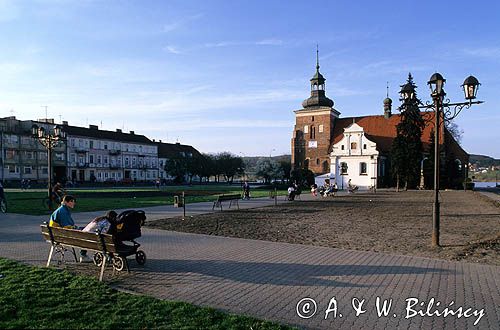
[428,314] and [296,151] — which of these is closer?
[428,314]

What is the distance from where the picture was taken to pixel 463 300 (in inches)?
236

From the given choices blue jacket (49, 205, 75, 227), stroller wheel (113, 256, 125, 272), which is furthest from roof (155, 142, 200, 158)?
stroller wheel (113, 256, 125, 272)

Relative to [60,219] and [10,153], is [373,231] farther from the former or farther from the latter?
[10,153]

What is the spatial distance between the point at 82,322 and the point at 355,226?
12.3m

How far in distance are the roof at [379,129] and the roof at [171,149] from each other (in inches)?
1862

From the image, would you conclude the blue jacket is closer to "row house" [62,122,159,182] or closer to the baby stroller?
the baby stroller

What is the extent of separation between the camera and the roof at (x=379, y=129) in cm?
6657

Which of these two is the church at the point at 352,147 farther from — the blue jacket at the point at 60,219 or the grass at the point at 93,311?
the grass at the point at 93,311

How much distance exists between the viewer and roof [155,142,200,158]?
329 feet

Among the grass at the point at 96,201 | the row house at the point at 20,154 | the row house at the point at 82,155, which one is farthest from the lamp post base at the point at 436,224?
the row house at the point at 20,154

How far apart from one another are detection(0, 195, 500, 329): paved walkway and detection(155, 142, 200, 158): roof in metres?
91.1

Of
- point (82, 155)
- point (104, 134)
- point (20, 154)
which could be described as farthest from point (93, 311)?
point (104, 134)

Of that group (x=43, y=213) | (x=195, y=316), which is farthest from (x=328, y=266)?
(x=43, y=213)

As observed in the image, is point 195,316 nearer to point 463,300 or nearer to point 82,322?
point 82,322
